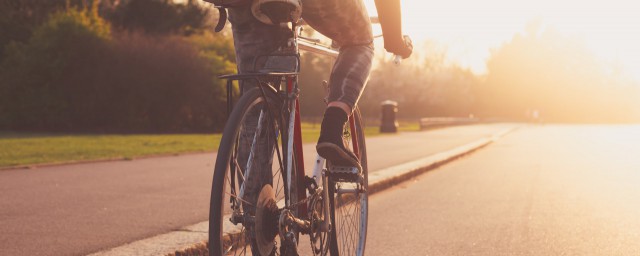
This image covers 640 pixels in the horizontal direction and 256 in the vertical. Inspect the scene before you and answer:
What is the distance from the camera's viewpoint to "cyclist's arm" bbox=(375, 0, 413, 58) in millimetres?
3131

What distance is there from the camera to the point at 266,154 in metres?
2.77

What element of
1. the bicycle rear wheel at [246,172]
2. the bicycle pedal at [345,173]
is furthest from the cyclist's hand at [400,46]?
the bicycle rear wheel at [246,172]

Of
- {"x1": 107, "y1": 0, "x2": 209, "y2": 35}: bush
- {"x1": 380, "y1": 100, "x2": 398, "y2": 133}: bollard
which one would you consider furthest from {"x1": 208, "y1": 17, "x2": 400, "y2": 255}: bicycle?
{"x1": 107, "y1": 0, "x2": 209, "y2": 35}: bush

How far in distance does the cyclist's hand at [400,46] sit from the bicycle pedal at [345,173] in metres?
0.57

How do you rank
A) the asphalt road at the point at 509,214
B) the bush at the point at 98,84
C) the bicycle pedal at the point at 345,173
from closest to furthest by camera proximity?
the bicycle pedal at the point at 345,173, the asphalt road at the point at 509,214, the bush at the point at 98,84

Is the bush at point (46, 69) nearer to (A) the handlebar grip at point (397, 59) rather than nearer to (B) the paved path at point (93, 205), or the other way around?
(B) the paved path at point (93, 205)

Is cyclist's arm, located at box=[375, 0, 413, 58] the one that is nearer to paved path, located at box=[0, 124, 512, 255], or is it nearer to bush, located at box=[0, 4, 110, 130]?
paved path, located at box=[0, 124, 512, 255]

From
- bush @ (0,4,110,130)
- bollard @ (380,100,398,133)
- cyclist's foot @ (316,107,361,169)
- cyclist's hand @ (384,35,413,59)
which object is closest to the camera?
cyclist's foot @ (316,107,361,169)

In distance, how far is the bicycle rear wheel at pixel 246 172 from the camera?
2.26 meters

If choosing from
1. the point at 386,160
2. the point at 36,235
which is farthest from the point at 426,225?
A: the point at 386,160

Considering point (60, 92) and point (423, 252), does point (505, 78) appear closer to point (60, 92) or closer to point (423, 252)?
point (60, 92)

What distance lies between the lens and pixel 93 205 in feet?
20.8

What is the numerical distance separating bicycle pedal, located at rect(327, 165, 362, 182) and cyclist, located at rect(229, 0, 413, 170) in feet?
0.09

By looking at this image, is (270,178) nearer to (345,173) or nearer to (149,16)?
(345,173)
